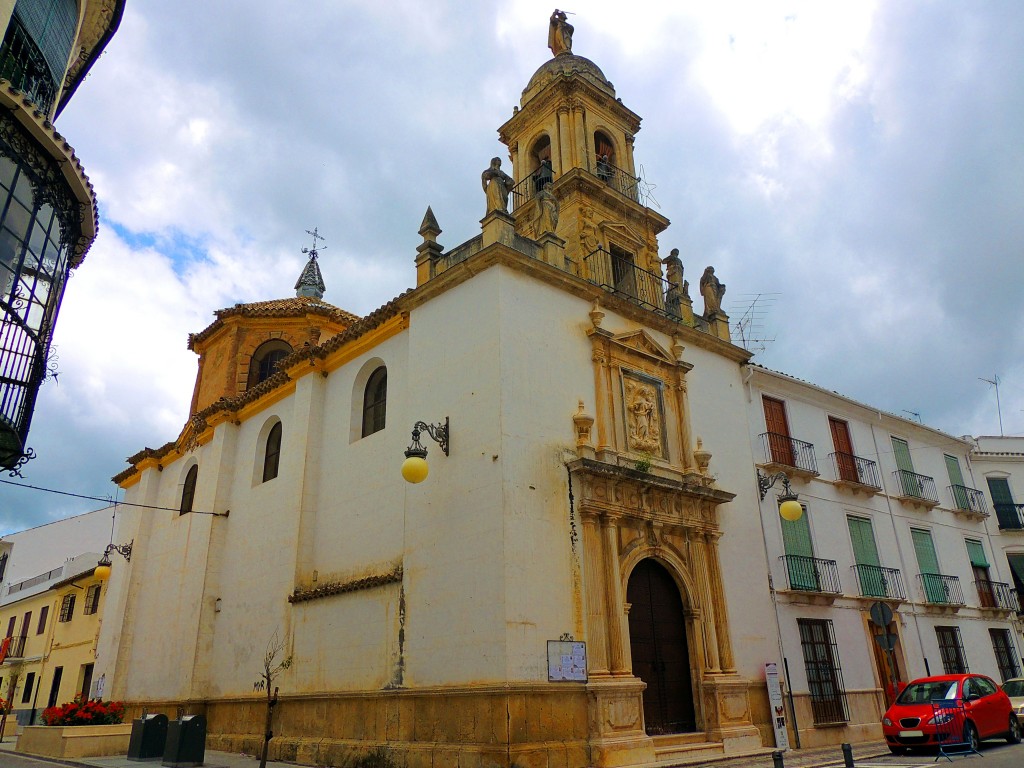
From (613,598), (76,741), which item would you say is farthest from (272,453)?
(613,598)

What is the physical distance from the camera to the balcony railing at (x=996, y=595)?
21.9 metres

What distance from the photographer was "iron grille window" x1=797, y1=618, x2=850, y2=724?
15.9m

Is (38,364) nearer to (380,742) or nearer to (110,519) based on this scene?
(380,742)

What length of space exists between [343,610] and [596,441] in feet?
19.0

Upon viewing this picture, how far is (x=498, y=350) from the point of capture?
42.9 feet

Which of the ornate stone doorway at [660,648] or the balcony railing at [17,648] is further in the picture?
the balcony railing at [17,648]

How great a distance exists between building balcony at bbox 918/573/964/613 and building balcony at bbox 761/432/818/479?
15.0 feet

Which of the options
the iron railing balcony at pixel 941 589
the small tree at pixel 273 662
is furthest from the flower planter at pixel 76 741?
the iron railing balcony at pixel 941 589

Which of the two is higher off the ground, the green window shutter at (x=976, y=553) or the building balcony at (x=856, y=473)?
the building balcony at (x=856, y=473)

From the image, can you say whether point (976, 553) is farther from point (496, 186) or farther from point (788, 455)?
point (496, 186)

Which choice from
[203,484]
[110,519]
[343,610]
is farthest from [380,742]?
[110,519]

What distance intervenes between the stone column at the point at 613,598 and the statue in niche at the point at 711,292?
7.44m

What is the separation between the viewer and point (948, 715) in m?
12.6

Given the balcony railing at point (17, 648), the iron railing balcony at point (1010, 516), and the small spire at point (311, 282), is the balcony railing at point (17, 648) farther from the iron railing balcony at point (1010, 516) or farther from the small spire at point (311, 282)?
the iron railing balcony at point (1010, 516)
